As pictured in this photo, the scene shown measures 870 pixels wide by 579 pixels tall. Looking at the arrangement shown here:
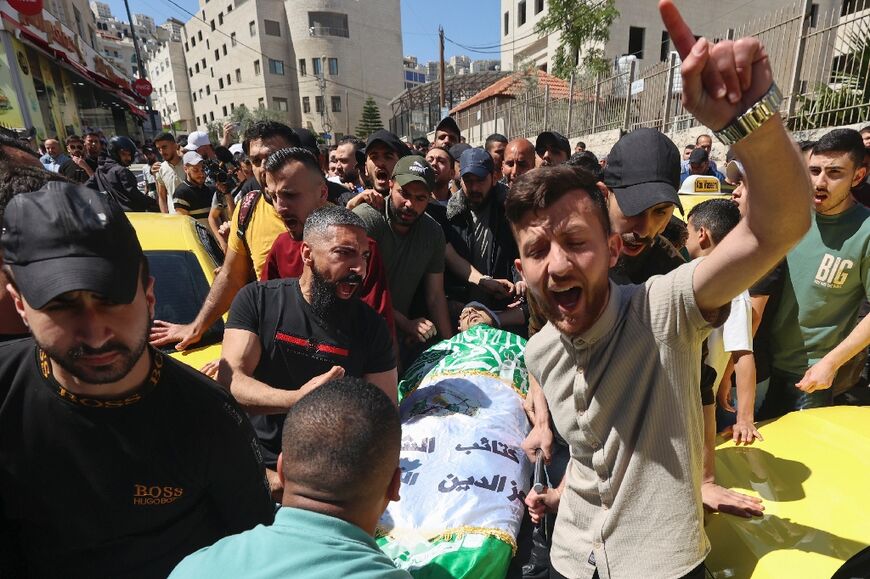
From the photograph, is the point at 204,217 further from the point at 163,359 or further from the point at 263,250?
the point at 163,359

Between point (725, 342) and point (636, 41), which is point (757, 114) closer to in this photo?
point (725, 342)

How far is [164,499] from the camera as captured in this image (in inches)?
52.9

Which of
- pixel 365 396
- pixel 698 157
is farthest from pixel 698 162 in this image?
pixel 365 396

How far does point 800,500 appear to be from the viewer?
5.58 ft

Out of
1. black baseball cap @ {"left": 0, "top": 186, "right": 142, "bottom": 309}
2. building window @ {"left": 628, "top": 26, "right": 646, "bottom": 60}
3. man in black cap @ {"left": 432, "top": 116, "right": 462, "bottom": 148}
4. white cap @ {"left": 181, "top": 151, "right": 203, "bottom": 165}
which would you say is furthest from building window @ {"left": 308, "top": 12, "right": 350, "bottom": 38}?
black baseball cap @ {"left": 0, "top": 186, "right": 142, "bottom": 309}

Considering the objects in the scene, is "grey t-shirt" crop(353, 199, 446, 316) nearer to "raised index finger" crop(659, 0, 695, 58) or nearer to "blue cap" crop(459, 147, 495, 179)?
"blue cap" crop(459, 147, 495, 179)

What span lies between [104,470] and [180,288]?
204cm

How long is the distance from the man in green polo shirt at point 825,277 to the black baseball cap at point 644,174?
133cm

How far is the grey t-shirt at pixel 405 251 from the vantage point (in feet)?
10.5

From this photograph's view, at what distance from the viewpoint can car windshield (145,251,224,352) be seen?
2.94m

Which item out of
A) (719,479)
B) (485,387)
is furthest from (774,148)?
(485,387)

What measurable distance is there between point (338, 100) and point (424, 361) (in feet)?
167

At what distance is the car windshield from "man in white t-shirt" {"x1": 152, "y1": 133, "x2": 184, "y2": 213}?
3551 mm

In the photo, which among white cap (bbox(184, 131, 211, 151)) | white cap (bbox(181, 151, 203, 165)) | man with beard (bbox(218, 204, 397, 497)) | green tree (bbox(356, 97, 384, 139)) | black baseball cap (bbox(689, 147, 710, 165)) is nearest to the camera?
man with beard (bbox(218, 204, 397, 497))
